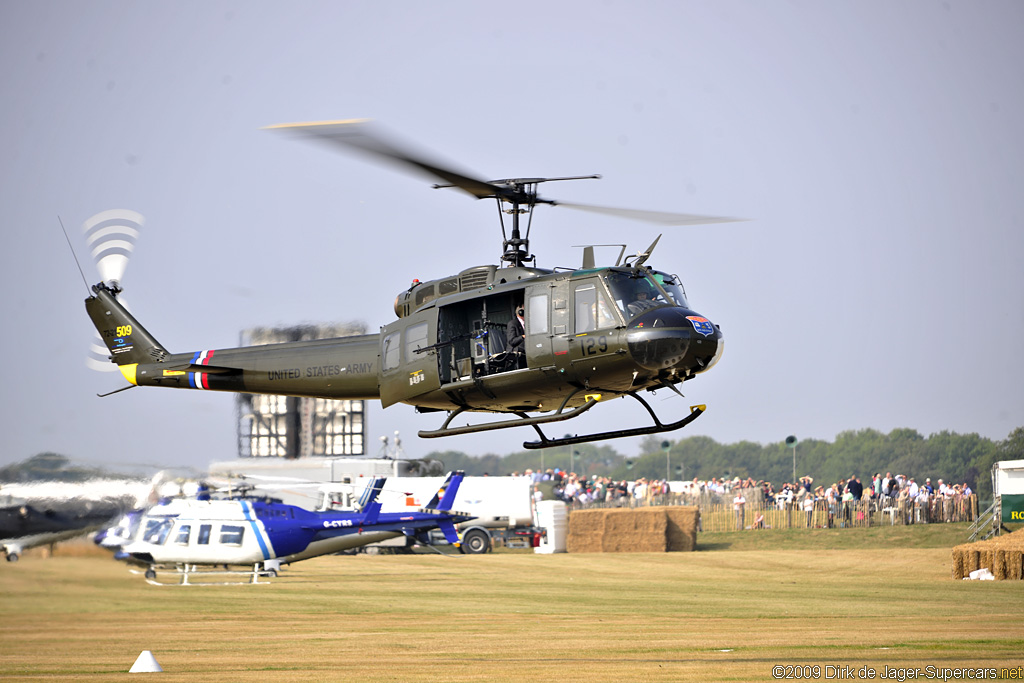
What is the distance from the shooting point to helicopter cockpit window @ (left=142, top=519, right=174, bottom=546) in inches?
1156

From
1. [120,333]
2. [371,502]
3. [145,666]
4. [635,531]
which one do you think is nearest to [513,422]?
[145,666]

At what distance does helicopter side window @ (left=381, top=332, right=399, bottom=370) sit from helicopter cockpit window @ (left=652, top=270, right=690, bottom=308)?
148 inches

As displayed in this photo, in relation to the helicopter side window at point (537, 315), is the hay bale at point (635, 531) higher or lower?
lower

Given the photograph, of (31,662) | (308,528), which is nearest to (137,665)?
(31,662)

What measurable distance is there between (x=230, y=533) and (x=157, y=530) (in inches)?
78.0

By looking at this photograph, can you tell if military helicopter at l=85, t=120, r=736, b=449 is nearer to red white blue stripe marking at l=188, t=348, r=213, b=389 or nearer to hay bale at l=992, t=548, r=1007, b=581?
red white blue stripe marking at l=188, t=348, r=213, b=389

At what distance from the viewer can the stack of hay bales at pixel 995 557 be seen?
26.6 metres

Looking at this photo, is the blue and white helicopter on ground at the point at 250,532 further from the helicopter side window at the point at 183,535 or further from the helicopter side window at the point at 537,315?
the helicopter side window at the point at 537,315

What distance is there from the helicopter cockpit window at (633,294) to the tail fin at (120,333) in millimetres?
9501

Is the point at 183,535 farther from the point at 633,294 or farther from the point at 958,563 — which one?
the point at 633,294

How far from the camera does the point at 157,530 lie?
1171 inches

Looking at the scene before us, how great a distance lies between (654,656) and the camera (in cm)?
1808

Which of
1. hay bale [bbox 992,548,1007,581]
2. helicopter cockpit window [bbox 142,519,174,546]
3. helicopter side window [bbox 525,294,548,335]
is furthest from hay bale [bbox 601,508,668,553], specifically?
helicopter side window [bbox 525,294,548,335]

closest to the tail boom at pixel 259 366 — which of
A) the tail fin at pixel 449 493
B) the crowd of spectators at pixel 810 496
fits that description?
the tail fin at pixel 449 493
